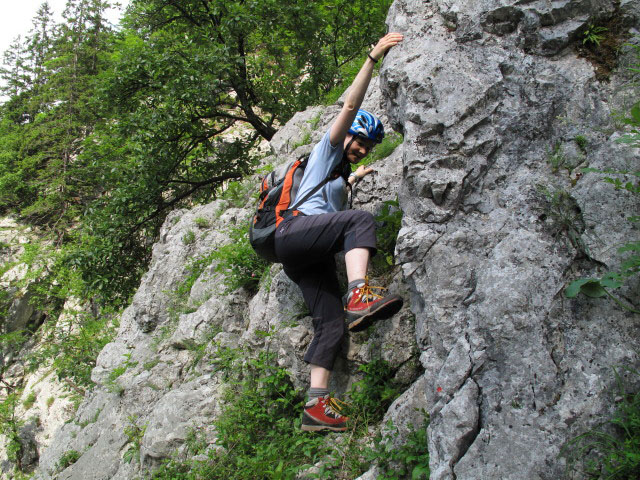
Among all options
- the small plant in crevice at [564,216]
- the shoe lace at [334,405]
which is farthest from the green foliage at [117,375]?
the small plant in crevice at [564,216]

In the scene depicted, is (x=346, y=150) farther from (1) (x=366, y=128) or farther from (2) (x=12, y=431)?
(2) (x=12, y=431)

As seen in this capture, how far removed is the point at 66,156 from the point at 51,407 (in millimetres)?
12645

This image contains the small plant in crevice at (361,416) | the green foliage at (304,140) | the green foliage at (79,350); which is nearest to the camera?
the small plant in crevice at (361,416)

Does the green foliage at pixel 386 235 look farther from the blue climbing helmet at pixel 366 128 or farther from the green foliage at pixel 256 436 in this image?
the green foliage at pixel 256 436

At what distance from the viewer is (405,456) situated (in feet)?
11.1

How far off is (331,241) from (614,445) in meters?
2.36

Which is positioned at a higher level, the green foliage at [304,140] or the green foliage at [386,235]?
the green foliage at [304,140]

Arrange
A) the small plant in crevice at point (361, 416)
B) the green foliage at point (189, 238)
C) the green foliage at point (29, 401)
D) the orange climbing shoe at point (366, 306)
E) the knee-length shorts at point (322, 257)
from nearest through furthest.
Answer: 1. the orange climbing shoe at point (366, 306)
2. the small plant in crevice at point (361, 416)
3. the knee-length shorts at point (322, 257)
4. the green foliage at point (189, 238)
5. the green foliage at point (29, 401)

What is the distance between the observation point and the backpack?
4.36 m

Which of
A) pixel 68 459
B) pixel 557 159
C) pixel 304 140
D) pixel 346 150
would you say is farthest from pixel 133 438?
pixel 557 159

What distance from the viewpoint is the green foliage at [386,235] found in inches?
185

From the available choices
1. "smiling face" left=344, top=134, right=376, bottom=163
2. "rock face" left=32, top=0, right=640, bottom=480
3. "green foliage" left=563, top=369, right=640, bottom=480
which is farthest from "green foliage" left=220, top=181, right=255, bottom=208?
"green foliage" left=563, top=369, right=640, bottom=480

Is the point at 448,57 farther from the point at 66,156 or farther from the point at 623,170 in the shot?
the point at 66,156

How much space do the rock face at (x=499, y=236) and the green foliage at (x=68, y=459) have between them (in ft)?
14.9
